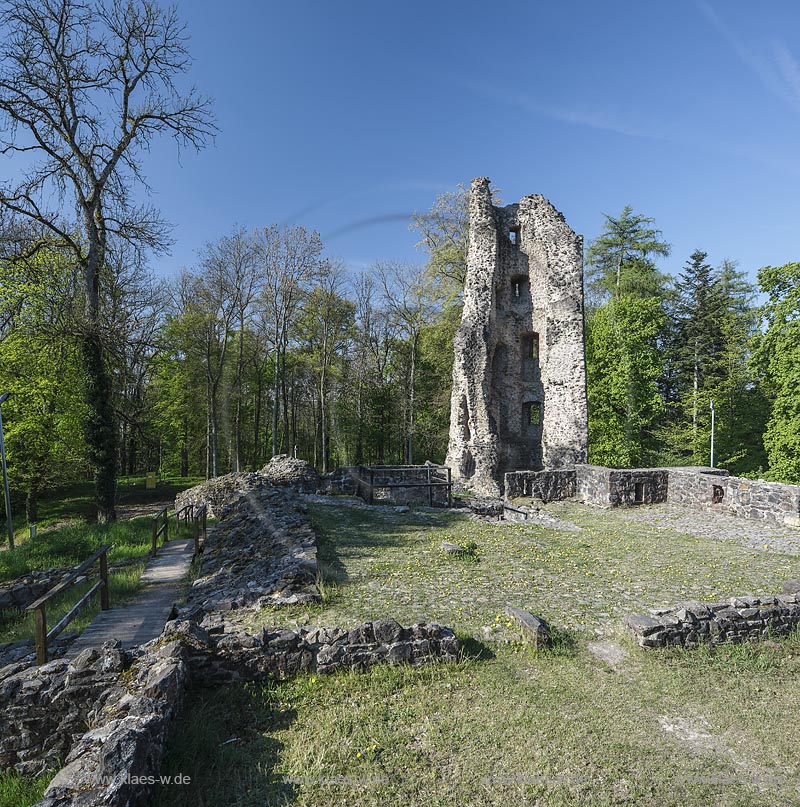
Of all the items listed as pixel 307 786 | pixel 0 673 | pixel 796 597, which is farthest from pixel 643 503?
pixel 0 673

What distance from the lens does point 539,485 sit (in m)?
19.6

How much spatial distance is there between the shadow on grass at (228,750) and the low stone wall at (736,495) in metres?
15.4

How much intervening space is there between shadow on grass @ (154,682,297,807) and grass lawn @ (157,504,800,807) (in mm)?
13

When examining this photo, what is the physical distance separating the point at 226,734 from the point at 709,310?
36.6 m

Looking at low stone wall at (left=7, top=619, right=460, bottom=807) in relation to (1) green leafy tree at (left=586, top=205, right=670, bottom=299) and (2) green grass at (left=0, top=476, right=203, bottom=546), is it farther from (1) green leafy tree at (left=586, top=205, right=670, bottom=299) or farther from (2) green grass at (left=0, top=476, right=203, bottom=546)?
(1) green leafy tree at (left=586, top=205, right=670, bottom=299)

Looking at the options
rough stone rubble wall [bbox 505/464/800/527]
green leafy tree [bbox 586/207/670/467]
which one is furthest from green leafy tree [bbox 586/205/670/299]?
rough stone rubble wall [bbox 505/464/800/527]

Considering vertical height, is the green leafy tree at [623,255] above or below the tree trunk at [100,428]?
above

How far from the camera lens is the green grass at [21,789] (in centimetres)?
399

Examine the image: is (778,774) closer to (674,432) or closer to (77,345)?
(77,345)

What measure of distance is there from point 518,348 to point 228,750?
76.6 feet

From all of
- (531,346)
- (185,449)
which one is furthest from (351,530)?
(185,449)

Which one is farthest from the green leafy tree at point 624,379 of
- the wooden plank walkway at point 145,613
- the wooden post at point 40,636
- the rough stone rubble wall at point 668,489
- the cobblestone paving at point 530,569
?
the wooden post at point 40,636

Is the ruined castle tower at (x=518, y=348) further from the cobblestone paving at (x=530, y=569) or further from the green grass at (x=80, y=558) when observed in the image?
the green grass at (x=80, y=558)

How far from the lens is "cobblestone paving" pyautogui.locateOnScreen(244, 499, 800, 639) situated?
24.0ft
